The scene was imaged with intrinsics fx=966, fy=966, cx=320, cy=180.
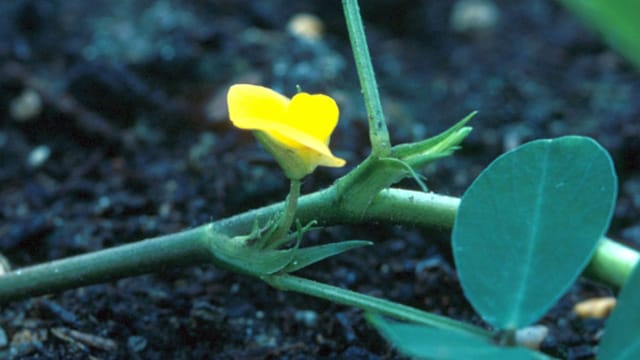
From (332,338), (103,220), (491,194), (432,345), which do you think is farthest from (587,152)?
(103,220)

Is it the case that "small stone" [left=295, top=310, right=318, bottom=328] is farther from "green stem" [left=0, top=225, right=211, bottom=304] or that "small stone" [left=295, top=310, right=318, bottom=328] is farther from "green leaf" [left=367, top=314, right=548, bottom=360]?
"green leaf" [left=367, top=314, right=548, bottom=360]

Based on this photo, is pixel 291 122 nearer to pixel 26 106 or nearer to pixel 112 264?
pixel 112 264

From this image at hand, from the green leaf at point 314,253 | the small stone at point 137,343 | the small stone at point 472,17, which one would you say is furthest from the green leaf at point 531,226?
the small stone at point 472,17

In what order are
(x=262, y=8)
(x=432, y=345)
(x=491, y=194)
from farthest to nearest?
1. (x=262, y=8)
2. (x=491, y=194)
3. (x=432, y=345)

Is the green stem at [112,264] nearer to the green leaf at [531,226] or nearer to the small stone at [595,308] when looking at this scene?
the green leaf at [531,226]

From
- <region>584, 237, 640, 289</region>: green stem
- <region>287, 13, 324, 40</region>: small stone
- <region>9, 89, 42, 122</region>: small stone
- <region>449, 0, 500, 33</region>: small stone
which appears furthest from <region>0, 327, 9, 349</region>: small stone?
<region>449, 0, 500, 33</region>: small stone

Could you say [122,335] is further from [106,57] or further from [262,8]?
[262,8]
